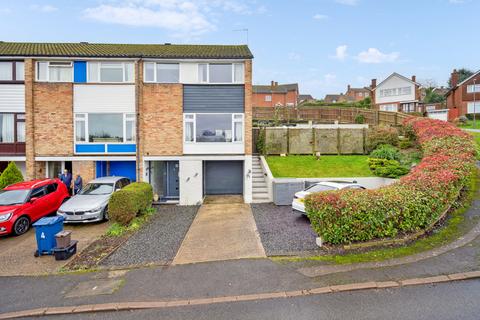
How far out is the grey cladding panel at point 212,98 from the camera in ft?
47.1

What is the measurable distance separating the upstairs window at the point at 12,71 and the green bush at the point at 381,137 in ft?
66.1

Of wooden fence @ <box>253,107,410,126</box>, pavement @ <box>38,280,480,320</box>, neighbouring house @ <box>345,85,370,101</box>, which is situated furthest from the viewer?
neighbouring house @ <box>345,85,370,101</box>

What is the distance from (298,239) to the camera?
845 cm

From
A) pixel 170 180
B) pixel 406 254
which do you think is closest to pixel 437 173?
pixel 406 254

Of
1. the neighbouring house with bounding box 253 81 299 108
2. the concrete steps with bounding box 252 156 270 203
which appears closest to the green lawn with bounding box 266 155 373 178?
the concrete steps with bounding box 252 156 270 203

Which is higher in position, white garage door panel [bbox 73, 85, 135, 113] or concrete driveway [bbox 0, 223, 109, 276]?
white garage door panel [bbox 73, 85, 135, 113]

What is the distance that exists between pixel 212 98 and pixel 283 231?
7952mm

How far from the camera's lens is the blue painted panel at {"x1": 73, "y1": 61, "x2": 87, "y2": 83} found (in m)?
14.3

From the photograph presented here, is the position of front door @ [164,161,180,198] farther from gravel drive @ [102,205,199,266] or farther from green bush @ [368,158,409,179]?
green bush @ [368,158,409,179]

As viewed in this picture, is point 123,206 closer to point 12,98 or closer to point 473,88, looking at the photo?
point 12,98

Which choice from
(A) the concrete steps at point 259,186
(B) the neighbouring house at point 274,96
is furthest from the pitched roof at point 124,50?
(B) the neighbouring house at point 274,96

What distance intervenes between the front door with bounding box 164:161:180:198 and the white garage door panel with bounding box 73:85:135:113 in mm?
3419

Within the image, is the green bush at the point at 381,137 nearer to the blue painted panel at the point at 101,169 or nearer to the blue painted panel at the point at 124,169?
the blue painted panel at the point at 124,169

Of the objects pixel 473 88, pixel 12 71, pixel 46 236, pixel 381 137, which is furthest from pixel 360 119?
pixel 473 88
